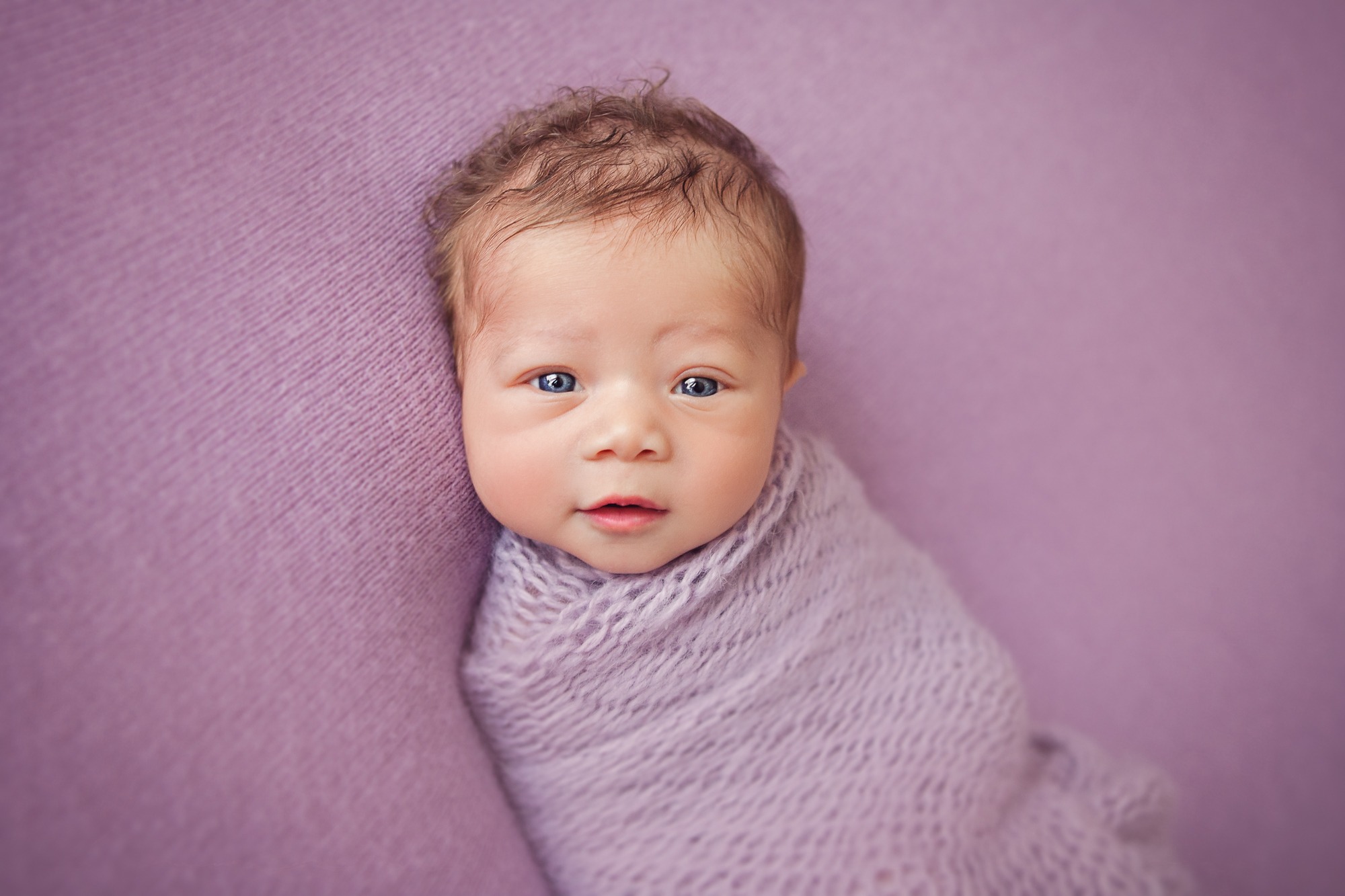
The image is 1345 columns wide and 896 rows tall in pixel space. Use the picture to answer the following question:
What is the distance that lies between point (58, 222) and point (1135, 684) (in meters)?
1.36

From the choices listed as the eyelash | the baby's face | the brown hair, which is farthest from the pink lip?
the brown hair

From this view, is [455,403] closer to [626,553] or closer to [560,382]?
[560,382]

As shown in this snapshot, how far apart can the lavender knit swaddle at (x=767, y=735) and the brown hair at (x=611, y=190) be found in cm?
21

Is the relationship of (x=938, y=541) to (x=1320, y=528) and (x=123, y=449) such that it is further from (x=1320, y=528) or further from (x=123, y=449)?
(x=123, y=449)

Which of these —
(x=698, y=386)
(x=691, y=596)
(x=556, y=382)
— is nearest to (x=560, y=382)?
(x=556, y=382)

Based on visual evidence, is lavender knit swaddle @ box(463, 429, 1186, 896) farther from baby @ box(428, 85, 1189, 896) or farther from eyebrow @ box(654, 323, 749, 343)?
eyebrow @ box(654, 323, 749, 343)

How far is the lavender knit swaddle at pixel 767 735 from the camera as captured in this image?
2.51 ft

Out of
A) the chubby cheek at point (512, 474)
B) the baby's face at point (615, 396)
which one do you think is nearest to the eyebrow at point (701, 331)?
the baby's face at point (615, 396)

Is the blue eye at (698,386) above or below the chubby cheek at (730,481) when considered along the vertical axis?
above

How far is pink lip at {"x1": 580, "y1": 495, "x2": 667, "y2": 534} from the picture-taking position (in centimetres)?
69

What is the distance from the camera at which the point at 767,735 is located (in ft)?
2.65

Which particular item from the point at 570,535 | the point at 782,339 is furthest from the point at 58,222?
the point at 782,339

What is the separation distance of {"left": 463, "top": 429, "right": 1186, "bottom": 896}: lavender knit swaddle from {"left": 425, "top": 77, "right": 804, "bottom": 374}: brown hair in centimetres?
21

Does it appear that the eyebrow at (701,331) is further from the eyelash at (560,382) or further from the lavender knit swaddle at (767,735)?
the lavender knit swaddle at (767,735)
